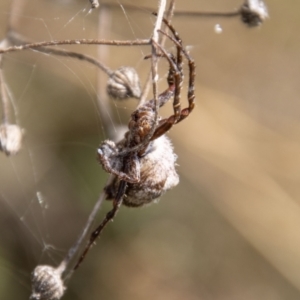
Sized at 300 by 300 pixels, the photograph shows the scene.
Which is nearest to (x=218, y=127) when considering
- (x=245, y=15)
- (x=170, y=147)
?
(x=245, y=15)

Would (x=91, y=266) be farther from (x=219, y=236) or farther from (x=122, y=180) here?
→ (x=122, y=180)

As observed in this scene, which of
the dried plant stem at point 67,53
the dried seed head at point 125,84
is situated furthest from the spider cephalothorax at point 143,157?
the dried plant stem at point 67,53

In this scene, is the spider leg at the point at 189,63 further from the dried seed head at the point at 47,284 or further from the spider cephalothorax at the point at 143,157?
the dried seed head at the point at 47,284

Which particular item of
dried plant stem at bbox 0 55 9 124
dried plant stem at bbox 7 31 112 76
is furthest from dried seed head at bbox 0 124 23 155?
dried plant stem at bbox 7 31 112 76

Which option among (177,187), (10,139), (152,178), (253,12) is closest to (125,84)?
(152,178)

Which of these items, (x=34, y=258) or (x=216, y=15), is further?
(x=34, y=258)

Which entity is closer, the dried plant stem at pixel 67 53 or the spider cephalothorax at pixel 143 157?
the spider cephalothorax at pixel 143 157

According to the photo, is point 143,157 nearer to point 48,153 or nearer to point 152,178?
point 152,178
